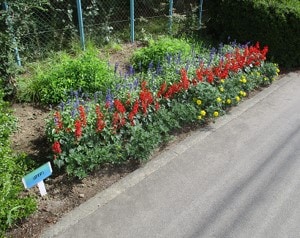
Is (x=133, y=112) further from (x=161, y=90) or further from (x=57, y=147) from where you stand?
(x=57, y=147)

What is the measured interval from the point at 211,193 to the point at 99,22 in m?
4.80

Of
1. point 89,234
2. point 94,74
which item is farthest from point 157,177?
point 94,74

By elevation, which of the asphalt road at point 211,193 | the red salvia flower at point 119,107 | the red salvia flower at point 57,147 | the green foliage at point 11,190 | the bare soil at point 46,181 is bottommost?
the asphalt road at point 211,193

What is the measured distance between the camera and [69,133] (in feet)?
11.6

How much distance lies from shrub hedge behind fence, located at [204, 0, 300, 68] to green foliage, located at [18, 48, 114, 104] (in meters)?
3.26

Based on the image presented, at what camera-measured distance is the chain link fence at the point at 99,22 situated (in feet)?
19.5

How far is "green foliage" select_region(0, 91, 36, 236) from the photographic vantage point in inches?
110

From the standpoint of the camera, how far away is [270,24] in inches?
252

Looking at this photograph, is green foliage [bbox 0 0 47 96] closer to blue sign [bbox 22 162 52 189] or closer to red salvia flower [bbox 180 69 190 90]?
blue sign [bbox 22 162 52 189]

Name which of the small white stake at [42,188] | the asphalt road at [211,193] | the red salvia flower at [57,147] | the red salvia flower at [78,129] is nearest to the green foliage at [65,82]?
the red salvia flower at [78,129]

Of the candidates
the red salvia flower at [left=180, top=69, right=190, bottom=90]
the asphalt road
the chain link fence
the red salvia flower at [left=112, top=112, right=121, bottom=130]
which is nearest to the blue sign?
the asphalt road

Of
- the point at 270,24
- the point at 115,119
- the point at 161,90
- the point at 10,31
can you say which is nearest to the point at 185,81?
the point at 161,90

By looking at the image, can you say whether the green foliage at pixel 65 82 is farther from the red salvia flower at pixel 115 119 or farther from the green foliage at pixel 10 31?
the red salvia flower at pixel 115 119

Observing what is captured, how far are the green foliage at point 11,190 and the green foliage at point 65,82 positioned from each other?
1.28 meters
